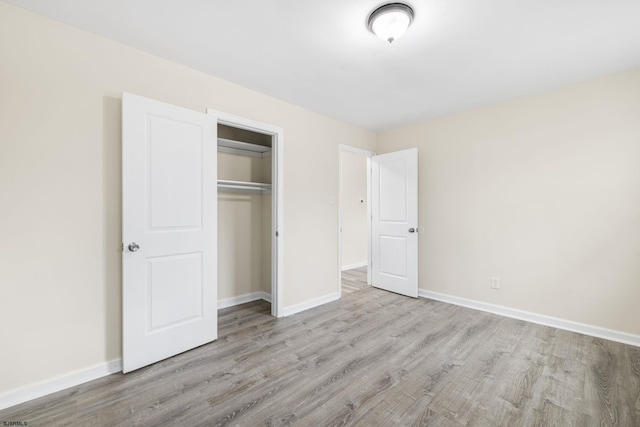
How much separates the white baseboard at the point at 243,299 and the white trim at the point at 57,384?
1394 mm

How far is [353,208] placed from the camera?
5.98m

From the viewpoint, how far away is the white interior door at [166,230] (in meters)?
2.02

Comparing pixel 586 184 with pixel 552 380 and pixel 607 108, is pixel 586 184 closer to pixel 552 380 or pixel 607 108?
pixel 607 108

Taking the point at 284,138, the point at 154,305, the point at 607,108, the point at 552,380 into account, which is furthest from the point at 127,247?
the point at 607,108

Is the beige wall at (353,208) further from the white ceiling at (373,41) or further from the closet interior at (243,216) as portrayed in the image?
the white ceiling at (373,41)

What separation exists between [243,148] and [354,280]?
2927 mm

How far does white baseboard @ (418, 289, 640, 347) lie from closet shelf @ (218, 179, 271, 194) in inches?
108

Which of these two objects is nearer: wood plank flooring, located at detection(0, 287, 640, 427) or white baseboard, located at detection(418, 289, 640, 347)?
wood plank flooring, located at detection(0, 287, 640, 427)

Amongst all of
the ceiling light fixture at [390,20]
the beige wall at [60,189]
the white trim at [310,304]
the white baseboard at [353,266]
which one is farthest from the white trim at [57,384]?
the white baseboard at [353,266]

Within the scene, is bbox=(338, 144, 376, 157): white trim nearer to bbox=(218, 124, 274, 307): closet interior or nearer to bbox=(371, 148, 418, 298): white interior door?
bbox=(371, 148, 418, 298): white interior door

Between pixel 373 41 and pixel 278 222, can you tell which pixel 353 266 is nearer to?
pixel 278 222

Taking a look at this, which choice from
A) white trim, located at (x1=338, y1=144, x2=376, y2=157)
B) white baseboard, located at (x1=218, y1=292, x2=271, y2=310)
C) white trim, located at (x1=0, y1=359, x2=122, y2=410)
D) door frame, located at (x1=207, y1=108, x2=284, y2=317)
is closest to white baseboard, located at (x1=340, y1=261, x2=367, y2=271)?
white baseboard, located at (x1=218, y1=292, x2=271, y2=310)

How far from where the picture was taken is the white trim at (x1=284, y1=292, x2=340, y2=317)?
10.4ft

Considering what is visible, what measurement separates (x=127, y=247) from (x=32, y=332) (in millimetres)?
726
